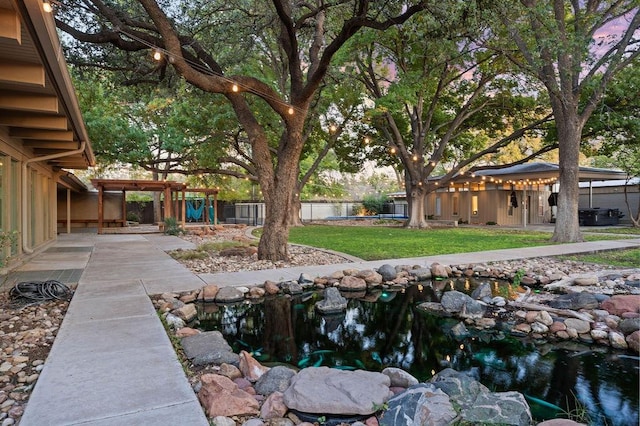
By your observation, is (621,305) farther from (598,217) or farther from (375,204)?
(375,204)

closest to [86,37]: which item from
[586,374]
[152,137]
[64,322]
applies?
[64,322]

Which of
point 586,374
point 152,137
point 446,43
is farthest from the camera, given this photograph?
point 152,137

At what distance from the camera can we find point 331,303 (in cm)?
489

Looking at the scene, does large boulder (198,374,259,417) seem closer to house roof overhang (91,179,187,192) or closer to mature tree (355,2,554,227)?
mature tree (355,2,554,227)

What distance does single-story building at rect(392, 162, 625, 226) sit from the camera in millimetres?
17827

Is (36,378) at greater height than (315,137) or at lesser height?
lesser

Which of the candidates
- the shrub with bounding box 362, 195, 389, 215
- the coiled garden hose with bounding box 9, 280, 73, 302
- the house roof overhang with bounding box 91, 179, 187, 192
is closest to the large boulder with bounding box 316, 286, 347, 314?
the coiled garden hose with bounding box 9, 280, 73, 302

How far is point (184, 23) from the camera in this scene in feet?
27.5

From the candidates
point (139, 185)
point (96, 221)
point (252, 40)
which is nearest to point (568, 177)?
point (252, 40)

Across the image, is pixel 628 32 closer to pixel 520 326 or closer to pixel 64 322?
pixel 520 326

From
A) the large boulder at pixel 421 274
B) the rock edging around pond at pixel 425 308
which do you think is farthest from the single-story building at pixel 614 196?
the rock edging around pond at pixel 425 308

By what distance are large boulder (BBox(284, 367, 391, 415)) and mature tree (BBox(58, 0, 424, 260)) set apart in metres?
4.91

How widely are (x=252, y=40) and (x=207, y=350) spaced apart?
769 cm

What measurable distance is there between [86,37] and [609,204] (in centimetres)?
2356
